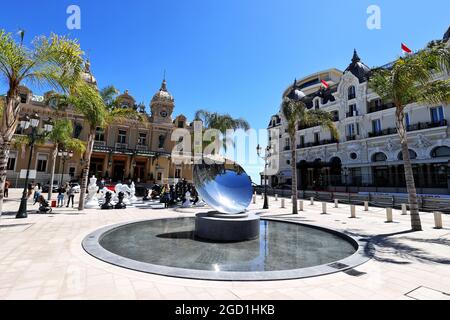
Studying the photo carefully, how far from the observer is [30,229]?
8.14 metres

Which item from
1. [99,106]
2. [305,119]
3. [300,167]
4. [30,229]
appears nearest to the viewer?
[30,229]

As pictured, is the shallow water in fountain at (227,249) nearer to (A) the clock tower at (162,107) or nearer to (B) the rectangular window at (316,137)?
(B) the rectangular window at (316,137)

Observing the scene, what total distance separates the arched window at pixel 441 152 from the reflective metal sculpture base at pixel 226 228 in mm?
26616

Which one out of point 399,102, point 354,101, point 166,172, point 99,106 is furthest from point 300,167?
A: point 99,106

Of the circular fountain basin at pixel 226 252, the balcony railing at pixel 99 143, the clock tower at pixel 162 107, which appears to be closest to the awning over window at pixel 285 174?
the clock tower at pixel 162 107

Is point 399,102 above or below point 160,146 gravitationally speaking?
below

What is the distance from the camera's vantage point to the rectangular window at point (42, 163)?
3050 cm

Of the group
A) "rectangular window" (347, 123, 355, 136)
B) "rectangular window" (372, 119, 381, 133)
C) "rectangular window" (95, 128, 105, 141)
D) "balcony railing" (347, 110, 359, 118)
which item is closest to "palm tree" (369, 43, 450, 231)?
"rectangular window" (372, 119, 381, 133)

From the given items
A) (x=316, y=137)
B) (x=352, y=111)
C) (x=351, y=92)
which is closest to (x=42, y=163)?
(x=316, y=137)

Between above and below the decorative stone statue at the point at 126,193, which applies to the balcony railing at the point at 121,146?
above

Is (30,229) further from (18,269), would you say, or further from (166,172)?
(166,172)

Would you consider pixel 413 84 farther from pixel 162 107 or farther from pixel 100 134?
pixel 100 134
